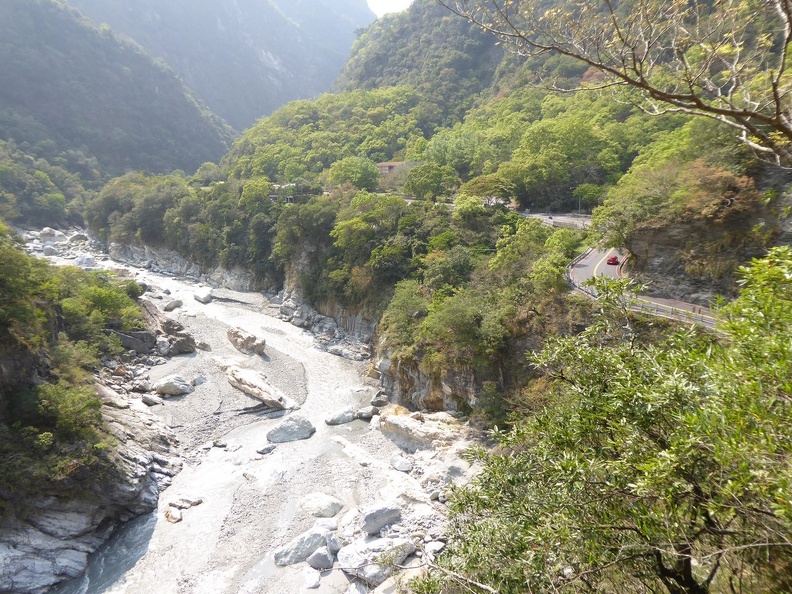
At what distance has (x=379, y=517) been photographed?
12.5 meters

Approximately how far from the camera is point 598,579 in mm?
4422

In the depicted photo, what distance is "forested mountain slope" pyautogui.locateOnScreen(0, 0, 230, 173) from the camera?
68.5 metres

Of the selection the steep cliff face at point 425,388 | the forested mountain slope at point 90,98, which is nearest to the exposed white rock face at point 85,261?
the forested mountain slope at point 90,98

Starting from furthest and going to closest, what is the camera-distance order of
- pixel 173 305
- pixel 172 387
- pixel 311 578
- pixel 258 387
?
pixel 173 305 < pixel 258 387 < pixel 172 387 < pixel 311 578

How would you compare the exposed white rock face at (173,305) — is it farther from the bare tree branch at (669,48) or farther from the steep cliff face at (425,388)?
the bare tree branch at (669,48)

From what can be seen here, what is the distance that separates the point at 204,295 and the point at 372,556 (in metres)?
31.1

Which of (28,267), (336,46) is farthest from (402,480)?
(336,46)

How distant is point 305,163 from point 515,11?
2019 inches

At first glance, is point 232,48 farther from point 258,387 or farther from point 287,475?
point 287,475

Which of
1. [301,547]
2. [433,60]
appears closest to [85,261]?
[301,547]

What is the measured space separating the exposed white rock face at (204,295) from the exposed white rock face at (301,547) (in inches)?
1112

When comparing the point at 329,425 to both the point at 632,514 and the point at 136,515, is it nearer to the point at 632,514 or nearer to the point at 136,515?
the point at 136,515

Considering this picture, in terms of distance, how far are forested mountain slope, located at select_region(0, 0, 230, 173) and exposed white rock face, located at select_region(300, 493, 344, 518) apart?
3087 inches

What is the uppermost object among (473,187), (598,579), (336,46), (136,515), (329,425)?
(336,46)
